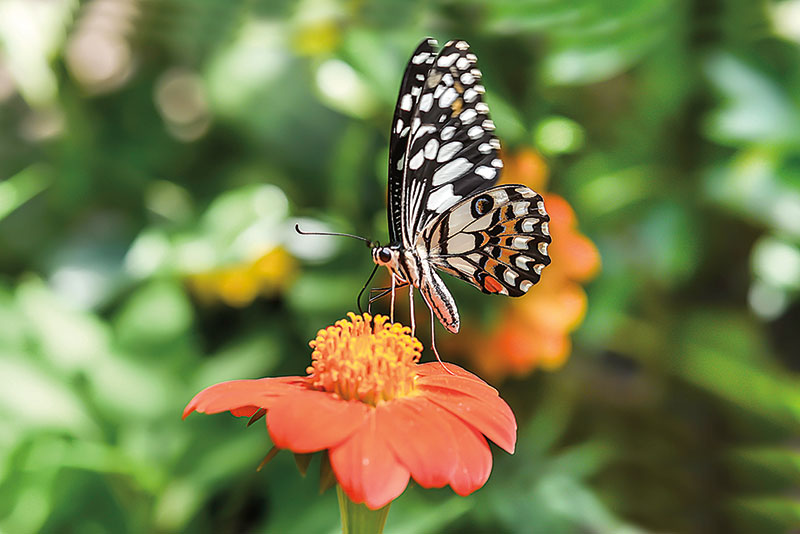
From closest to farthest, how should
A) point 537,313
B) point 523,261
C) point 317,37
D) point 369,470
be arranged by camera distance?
point 369,470
point 523,261
point 537,313
point 317,37

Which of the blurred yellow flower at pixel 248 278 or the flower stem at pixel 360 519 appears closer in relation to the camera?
the flower stem at pixel 360 519

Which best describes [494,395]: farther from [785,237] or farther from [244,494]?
[785,237]

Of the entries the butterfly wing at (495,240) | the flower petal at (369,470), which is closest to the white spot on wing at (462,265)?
the butterfly wing at (495,240)

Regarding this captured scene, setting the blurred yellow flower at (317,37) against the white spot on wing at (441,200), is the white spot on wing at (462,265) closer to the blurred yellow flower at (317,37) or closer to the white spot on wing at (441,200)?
the white spot on wing at (441,200)

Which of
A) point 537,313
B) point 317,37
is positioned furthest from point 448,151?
point 317,37

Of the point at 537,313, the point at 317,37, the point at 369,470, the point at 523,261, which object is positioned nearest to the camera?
the point at 369,470

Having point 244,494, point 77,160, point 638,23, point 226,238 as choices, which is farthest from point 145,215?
point 638,23

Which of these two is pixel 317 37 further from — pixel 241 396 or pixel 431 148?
pixel 241 396
